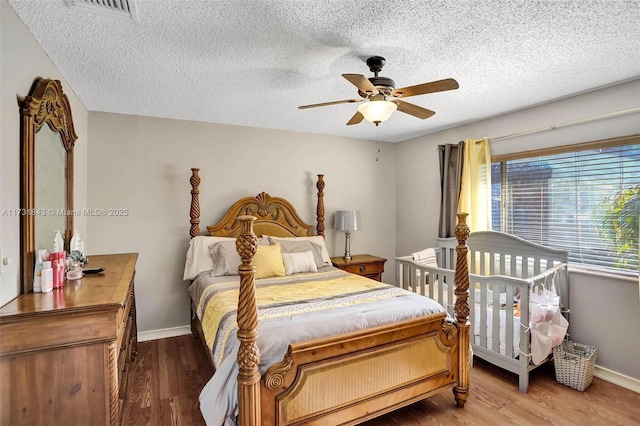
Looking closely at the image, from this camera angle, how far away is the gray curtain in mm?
3799

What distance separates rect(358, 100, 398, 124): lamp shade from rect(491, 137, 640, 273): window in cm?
195

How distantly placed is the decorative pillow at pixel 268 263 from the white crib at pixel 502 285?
50.0 inches

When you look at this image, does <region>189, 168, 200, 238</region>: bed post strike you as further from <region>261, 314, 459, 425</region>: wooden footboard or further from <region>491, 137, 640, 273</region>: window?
<region>491, 137, 640, 273</region>: window

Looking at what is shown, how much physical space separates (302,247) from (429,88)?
225 cm

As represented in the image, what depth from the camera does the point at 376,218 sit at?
4832 millimetres

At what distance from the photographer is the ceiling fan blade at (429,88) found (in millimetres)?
1859

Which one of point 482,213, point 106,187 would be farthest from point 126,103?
point 482,213

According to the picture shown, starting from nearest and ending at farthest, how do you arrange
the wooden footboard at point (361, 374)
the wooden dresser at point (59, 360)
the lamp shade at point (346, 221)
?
the wooden dresser at point (59, 360), the wooden footboard at point (361, 374), the lamp shade at point (346, 221)

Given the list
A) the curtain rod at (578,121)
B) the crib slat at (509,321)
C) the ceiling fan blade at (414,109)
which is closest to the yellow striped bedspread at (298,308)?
the crib slat at (509,321)

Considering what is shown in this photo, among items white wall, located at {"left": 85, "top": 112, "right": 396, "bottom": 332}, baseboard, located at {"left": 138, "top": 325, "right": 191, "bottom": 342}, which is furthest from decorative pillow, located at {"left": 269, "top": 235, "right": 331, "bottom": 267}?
baseboard, located at {"left": 138, "top": 325, "right": 191, "bottom": 342}

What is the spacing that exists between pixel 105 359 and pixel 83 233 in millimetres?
2082

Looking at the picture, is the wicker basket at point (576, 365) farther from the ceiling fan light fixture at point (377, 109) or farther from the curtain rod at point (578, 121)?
the ceiling fan light fixture at point (377, 109)

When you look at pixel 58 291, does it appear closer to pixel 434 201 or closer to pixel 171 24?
pixel 171 24

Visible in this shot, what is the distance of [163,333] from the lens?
11.4 feet
